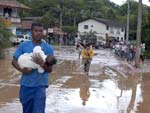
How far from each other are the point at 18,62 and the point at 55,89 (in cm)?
832

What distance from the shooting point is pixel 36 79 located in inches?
273

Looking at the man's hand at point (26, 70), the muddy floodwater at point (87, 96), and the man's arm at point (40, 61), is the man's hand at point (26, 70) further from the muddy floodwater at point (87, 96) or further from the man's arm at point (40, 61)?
the muddy floodwater at point (87, 96)

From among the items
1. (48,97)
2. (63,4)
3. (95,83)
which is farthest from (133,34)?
(48,97)

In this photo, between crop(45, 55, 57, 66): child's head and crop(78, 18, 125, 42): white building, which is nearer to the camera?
crop(45, 55, 57, 66): child's head

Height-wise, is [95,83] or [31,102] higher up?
[31,102]

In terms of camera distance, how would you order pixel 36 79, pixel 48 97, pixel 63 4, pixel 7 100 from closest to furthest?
1. pixel 36 79
2. pixel 7 100
3. pixel 48 97
4. pixel 63 4

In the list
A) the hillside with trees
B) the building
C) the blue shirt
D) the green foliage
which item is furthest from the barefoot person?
the hillside with trees

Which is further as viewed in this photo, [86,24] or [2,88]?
[86,24]

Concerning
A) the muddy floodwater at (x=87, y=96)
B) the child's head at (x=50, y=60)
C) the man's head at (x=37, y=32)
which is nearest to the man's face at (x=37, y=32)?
the man's head at (x=37, y=32)

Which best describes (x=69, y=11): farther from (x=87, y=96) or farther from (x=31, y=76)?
(x=31, y=76)

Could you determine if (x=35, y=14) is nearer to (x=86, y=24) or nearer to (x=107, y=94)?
(x=86, y=24)

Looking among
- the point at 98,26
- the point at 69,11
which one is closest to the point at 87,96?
the point at 69,11

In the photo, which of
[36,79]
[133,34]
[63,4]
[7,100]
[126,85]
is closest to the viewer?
[36,79]

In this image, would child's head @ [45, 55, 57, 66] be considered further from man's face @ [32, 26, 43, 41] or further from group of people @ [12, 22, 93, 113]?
man's face @ [32, 26, 43, 41]
